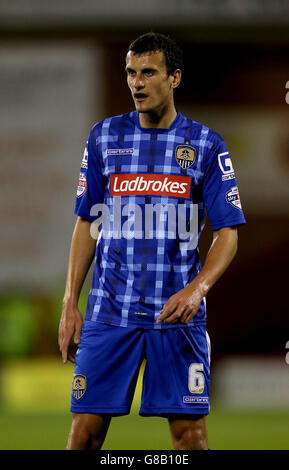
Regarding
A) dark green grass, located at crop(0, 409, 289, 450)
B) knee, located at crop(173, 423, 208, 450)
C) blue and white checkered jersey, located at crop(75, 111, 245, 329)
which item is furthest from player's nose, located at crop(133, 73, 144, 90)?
dark green grass, located at crop(0, 409, 289, 450)

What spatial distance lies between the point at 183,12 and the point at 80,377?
21.9 feet

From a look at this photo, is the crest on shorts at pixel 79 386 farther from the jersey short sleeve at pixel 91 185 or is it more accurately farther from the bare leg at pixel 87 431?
the jersey short sleeve at pixel 91 185

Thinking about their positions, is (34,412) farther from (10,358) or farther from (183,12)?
(183,12)

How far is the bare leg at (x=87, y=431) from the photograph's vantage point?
366 centimetres

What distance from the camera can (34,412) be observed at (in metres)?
8.71

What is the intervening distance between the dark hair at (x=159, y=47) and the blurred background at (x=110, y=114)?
6.04 metres

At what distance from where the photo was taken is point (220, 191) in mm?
3816

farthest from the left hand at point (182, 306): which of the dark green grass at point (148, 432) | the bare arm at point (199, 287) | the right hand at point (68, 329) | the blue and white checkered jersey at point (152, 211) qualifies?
the dark green grass at point (148, 432)

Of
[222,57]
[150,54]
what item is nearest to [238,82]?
[222,57]

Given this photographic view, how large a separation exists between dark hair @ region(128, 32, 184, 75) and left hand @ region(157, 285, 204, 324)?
0.93m

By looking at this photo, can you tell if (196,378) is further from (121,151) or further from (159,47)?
(159,47)

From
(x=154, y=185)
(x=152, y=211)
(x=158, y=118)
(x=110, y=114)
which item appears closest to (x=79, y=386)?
(x=152, y=211)

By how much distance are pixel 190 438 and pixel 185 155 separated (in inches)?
45.1

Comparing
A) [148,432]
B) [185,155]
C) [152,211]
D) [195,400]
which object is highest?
[185,155]
